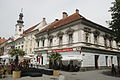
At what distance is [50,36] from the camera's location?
32312 millimetres

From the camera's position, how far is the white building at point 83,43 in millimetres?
24125

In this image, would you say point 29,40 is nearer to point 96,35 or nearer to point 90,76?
point 96,35

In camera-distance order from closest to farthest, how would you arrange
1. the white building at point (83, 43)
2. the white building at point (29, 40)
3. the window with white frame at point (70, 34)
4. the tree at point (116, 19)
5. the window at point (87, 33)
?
1. the tree at point (116, 19)
2. the white building at point (83, 43)
3. the window at point (87, 33)
4. the window with white frame at point (70, 34)
5. the white building at point (29, 40)

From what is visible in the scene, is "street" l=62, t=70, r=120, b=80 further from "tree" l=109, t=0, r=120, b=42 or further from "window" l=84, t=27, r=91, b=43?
"window" l=84, t=27, r=91, b=43

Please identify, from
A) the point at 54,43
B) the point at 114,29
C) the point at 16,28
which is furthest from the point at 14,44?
the point at 114,29

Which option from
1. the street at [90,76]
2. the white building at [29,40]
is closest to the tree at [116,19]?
the street at [90,76]

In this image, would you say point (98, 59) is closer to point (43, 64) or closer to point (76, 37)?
point (76, 37)

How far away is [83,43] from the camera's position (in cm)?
2386

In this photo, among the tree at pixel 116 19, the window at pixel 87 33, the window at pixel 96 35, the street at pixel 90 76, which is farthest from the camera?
the window at pixel 96 35

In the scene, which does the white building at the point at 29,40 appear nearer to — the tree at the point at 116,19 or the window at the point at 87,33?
the window at the point at 87,33

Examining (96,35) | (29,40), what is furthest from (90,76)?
(29,40)

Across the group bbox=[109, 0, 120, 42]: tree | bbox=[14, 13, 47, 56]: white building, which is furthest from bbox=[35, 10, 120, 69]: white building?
bbox=[14, 13, 47, 56]: white building

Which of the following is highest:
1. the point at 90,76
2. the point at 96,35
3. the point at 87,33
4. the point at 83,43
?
the point at 87,33

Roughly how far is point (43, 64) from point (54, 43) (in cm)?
711
